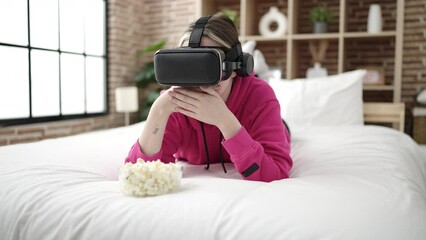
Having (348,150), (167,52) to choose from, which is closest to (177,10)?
(348,150)

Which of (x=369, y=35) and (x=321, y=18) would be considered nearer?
(x=369, y=35)

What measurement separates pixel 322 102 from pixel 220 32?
146cm

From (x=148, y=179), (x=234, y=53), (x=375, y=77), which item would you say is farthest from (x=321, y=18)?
(x=148, y=179)

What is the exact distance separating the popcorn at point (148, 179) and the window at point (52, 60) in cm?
236

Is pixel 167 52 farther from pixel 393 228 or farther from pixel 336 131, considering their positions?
pixel 336 131

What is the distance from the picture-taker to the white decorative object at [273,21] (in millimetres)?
3410

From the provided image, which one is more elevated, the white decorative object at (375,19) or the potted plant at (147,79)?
the white decorative object at (375,19)

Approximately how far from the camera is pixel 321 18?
3.30m

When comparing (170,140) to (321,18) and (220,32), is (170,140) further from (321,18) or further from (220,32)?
(321,18)

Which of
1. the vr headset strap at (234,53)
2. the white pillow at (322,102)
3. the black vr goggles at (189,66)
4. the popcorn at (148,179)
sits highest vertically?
the vr headset strap at (234,53)

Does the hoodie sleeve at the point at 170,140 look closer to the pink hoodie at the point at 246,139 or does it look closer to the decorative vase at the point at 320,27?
the pink hoodie at the point at 246,139

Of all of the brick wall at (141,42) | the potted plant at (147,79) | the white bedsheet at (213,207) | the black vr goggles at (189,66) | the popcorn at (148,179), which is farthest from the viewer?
the potted plant at (147,79)

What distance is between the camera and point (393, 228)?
2.63ft

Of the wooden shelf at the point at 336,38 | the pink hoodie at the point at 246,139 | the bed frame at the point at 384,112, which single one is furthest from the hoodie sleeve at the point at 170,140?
the wooden shelf at the point at 336,38
